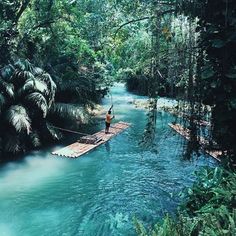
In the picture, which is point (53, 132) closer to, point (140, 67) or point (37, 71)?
point (37, 71)

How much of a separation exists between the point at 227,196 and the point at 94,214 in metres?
3.77

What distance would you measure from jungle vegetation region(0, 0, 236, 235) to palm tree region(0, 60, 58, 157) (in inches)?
1.4

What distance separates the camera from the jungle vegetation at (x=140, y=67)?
199 inches

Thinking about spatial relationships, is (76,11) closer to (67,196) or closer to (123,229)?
(67,196)

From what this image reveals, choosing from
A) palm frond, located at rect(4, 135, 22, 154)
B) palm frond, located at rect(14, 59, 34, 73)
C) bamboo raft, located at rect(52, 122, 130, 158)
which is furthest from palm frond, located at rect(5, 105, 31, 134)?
palm frond, located at rect(14, 59, 34, 73)

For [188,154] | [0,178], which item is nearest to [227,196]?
[188,154]

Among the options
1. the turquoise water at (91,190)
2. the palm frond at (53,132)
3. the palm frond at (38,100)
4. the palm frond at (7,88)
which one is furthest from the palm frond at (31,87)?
the turquoise water at (91,190)

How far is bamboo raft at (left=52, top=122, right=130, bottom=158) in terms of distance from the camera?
11.6 meters

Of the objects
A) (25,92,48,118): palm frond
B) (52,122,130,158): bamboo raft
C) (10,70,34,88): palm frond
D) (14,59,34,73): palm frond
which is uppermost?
(14,59,34,73): palm frond

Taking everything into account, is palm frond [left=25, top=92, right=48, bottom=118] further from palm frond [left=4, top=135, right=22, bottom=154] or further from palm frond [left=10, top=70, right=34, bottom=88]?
palm frond [left=4, top=135, right=22, bottom=154]

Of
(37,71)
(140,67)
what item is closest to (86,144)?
(37,71)

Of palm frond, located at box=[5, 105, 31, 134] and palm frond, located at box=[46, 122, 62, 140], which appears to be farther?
palm frond, located at box=[46, 122, 62, 140]

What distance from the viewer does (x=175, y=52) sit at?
20.7 feet

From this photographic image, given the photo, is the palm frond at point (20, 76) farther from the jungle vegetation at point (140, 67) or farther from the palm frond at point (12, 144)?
the palm frond at point (12, 144)
